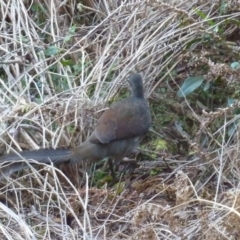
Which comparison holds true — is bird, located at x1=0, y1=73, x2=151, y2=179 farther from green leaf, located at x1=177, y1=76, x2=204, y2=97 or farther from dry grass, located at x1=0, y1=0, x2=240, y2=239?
green leaf, located at x1=177, y1=76, x2=204, y2=97

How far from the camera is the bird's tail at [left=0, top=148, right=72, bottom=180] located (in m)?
4.26

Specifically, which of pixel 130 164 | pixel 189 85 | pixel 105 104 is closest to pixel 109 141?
pixel 130 164

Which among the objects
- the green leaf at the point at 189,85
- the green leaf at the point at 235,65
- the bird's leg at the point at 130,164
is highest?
the green leaf at the point at 235,65

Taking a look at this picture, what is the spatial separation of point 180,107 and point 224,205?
151 centimetres

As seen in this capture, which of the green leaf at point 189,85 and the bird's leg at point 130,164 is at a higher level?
the green leaf at point 189,85

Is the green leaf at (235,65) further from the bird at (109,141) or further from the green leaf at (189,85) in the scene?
the bird at (109,141)

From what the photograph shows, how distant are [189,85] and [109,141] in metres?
0.77

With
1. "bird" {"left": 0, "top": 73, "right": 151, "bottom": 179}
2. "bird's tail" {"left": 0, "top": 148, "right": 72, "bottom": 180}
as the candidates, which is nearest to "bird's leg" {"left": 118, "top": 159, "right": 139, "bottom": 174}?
"bird" {"left": 0, "top": 73, "right": 151, "bottom": 179}

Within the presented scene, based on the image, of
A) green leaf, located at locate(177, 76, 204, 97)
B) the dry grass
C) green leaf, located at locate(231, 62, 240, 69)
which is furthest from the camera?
green leaf, located at locate(177, 76, 204, 97)

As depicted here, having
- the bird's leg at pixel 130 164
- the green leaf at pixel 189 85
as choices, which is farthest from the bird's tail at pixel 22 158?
the green leaf at pixel 189 85

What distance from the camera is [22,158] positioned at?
4.21 metres

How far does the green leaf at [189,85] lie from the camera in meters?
4.88

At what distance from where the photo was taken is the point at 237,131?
171 inches

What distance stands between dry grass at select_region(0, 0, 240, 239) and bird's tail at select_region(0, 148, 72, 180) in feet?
0.18
